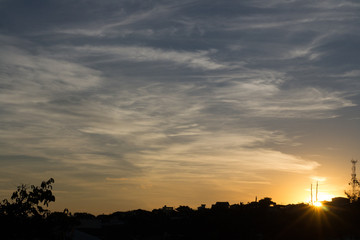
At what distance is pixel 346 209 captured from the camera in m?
33.9

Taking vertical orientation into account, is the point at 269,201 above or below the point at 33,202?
above

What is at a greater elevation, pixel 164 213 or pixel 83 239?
pixel 164 213

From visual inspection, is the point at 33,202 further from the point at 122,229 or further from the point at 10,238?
the point at 122,229

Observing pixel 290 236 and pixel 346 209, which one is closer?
pixel 290 236

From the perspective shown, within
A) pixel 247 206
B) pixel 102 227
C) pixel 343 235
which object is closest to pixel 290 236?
pixel 343 235

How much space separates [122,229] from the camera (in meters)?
38.5

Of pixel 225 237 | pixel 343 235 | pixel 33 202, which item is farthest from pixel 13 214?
pixel 343 235


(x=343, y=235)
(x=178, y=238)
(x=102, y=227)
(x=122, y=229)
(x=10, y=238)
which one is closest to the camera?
(x=10, y=238)

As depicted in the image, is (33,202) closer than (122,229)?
Yes

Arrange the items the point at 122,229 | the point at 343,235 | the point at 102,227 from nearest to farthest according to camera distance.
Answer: the point at 343,235, the point at 122,229, the point at 102,227

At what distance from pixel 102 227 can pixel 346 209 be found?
21335 millimetres

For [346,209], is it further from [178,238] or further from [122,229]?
[122,229]

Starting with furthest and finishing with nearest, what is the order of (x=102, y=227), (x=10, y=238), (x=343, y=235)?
(x=102, y=227) → (x=343, y=235) → (x=10, y=238)

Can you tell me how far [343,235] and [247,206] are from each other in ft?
36.9
